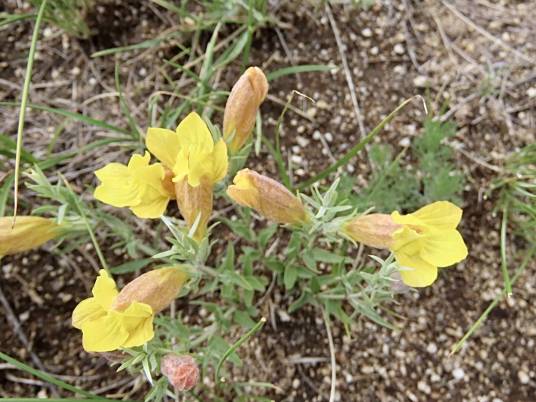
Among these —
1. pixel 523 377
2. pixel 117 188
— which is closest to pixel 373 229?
pixel 117 188

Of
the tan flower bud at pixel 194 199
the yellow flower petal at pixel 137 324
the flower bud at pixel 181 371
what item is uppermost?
the tan flower bud at pixel 194 199

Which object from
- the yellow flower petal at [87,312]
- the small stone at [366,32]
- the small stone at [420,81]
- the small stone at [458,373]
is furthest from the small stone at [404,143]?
the yellow flower petal at [87,312]

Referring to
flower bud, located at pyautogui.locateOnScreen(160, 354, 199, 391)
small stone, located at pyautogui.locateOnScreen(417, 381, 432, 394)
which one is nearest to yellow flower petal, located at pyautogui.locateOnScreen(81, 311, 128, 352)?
flower bud, located at pyautogui.locateOnScreen(160, 354, 199, 391)

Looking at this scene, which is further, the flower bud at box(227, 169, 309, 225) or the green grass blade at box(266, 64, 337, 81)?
the green grass blade at box(266, 64, 337, 81)

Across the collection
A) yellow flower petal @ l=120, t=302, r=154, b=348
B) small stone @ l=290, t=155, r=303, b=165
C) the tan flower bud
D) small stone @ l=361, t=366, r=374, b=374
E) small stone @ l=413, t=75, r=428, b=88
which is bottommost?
small stone @ l=361, t=366, r=374, b=374

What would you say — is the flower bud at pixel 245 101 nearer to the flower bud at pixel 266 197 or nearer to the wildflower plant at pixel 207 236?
the wildflower plant at pixel 207 236

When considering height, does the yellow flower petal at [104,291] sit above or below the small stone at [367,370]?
above

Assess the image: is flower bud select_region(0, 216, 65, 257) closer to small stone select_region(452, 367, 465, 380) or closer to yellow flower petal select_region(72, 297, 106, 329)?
yellow flower petal select_region(72, 297, 106, 329)
